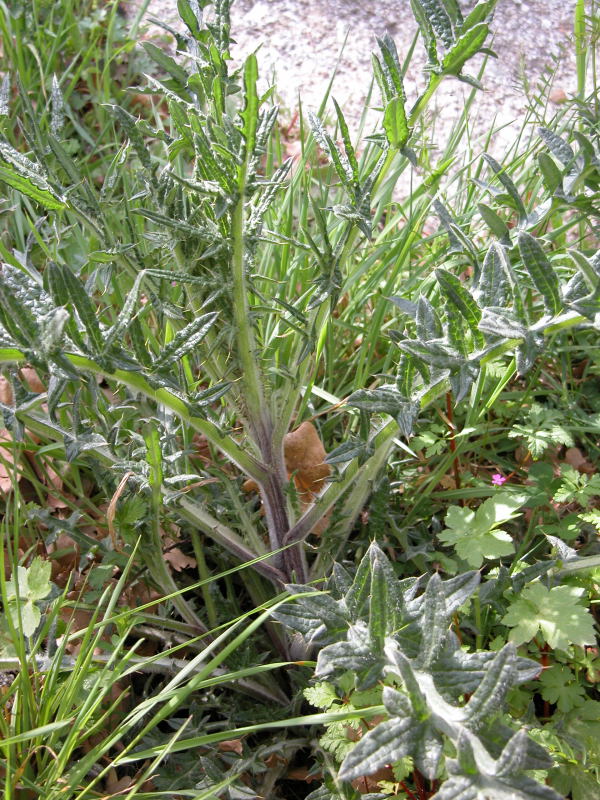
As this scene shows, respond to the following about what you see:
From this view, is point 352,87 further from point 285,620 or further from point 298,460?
point 285,620

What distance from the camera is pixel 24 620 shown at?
135 cm

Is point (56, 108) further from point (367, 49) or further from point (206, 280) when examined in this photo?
point (367, 49)

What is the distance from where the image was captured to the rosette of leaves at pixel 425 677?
0.89 meters

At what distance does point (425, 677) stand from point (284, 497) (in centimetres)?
57

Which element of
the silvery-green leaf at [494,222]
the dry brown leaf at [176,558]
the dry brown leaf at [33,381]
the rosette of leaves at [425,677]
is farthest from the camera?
the dry brown leaf at [33,381]

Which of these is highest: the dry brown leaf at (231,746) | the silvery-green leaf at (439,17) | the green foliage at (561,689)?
the silvery-green leaf at (439,17)

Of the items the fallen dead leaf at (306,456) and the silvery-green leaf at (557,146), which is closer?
the silvery-green leaf at (557,146)

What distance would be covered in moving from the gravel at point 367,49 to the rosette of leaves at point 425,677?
79.3 inches

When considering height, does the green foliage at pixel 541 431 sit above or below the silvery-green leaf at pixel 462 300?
below

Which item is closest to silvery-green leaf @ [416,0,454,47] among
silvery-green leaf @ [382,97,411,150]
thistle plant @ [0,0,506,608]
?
thistle plant @ [0,0,506,608]

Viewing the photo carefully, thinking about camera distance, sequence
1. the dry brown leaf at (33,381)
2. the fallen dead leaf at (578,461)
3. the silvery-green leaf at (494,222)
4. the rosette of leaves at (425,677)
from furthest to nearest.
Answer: the dry brown leaf at (33,381) < the fallen dead leaf at (578,461) < the silvery-green leaf at (494,222) < the rosette of leaves at (425,677)

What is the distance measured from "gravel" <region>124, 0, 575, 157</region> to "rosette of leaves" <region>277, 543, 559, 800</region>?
2.01 metres

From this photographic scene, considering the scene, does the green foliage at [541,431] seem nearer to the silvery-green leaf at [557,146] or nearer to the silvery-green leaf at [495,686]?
the silvery-green leaf at [557,146]

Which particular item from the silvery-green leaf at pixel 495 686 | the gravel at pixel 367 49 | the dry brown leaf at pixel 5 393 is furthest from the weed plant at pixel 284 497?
the gravel at pixel 367 49
